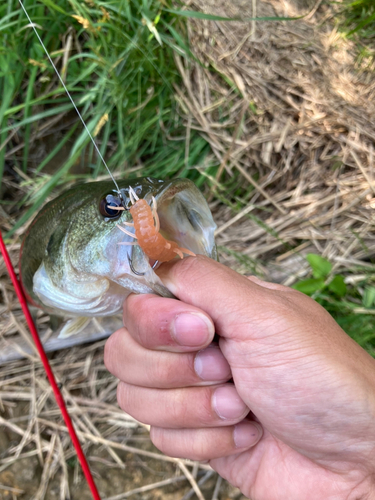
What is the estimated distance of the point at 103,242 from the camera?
113cm

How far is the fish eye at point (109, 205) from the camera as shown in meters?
1.15

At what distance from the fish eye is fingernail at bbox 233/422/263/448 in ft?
2.66

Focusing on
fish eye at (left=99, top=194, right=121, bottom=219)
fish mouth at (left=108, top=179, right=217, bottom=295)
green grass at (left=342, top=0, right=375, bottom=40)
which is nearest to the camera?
fish mouth at (left=108, top=179, right=217, bottom=295)

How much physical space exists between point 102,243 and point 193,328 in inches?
15.0

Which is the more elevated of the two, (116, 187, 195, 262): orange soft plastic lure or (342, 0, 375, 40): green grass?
(342, 0, 375, 40): green grass

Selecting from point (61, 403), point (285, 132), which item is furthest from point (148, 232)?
point (285, 132)

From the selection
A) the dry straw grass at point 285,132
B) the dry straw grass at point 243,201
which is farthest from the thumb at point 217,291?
the dry straw grass at point 285,132

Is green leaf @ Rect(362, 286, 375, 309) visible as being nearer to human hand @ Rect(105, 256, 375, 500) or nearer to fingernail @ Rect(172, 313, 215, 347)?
human hand @ Rect(105, 256, 375, 500)

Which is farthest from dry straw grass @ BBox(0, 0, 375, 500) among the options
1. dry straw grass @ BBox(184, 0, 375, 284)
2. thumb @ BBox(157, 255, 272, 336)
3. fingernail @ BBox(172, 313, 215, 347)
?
fingernail @ BBox(172, 313, 215, 347)

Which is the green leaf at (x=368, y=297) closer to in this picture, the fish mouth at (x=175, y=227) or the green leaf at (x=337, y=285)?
the green leaf at (x=337, y=285)

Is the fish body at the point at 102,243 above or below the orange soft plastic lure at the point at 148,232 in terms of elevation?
below

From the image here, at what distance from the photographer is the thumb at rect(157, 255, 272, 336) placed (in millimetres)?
1042

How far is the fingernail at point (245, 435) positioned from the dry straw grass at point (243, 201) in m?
0.95

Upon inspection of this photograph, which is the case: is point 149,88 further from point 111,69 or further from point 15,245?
point 15,245
